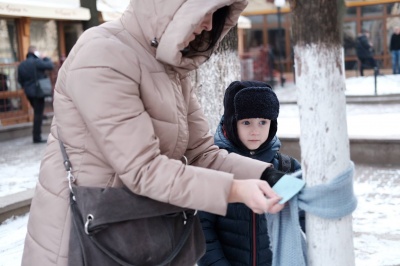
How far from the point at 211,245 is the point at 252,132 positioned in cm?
54

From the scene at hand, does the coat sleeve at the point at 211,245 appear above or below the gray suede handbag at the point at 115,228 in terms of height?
below

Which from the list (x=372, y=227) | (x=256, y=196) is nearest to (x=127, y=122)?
(x=256, y=196)

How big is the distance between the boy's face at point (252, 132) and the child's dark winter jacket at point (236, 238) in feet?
0.99

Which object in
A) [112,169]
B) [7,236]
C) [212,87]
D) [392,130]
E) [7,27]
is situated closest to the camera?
[112,169]

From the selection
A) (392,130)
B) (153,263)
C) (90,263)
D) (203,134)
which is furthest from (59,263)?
(392,130)

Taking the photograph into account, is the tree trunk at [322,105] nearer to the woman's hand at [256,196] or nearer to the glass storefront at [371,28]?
the woman's hand at [256,196]

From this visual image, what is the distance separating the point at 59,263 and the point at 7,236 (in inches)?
142

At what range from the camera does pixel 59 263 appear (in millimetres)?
1875

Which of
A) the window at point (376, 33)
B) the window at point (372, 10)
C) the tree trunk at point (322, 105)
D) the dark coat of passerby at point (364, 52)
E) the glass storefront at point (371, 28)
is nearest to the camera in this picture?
the tree trunk at point (322, 105)

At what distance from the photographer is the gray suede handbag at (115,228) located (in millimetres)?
1781

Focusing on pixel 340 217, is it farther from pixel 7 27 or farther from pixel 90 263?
pixel 7 27

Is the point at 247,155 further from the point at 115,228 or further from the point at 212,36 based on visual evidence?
the point at 115,228

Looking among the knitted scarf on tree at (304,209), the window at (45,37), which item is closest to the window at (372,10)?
the window at (45,37)

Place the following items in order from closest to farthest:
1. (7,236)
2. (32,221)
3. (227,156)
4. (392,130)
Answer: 1. (32,221)
2. (227,156)
3. (7,236)
4. (392,130)
